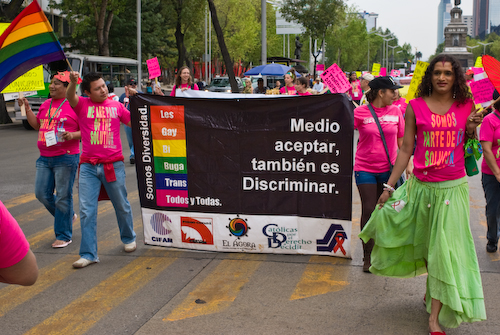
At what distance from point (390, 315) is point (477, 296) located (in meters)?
0.77

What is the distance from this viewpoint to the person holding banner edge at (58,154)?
6.19m

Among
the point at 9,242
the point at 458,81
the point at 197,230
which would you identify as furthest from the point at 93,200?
the point at 9,242

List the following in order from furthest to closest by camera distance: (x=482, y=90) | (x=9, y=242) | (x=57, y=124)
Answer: (x=57, y=124), (x=482, y=90), (x=9, y=242)

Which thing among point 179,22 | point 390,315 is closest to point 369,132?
point 390,315

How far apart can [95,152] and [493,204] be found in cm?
416

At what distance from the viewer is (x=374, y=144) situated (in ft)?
17.6

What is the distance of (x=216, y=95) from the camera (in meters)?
6.08

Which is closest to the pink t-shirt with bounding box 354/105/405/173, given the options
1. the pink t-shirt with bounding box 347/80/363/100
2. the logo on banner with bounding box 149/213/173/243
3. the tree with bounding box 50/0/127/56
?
the logo on banner with bounding box 149/213/173/243

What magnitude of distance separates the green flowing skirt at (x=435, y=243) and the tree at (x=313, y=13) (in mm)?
38856

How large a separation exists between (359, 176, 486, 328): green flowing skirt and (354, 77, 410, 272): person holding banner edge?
3.44 ft

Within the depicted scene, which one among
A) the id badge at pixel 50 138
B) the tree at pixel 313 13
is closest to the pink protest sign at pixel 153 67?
the id badge at pixel 50 138

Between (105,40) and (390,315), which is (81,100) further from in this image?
(105,40)

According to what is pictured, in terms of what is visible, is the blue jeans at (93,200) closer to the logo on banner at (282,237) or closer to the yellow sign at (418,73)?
the logo on banner at (282,237)

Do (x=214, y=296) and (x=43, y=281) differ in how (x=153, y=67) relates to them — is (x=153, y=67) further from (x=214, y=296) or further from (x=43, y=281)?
(x=214, y=296)
